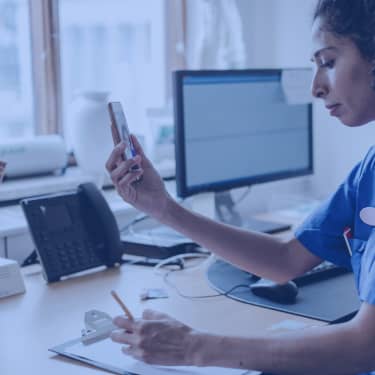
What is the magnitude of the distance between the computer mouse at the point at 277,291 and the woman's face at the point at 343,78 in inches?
14.1

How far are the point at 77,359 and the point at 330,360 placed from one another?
14.8 inches

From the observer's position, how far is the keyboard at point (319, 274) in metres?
1.47

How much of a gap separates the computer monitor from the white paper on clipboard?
0.05ft

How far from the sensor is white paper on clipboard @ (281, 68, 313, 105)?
1.96 metres

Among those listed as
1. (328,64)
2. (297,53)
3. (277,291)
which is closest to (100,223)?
(277,291)

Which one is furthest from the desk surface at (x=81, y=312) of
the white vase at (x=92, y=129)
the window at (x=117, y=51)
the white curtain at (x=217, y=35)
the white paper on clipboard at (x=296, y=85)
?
the white curtain at (x=217, y=35)

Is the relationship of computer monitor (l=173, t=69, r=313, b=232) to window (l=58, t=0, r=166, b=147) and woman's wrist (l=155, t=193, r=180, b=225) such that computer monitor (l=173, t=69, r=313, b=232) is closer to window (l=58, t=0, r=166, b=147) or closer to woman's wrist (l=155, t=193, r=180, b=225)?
woman's wrist (l=155, t=193, r=180, b=225)

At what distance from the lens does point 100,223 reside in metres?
1.56

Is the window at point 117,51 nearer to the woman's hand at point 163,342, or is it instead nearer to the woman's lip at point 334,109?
the woman's lip at point 334,109

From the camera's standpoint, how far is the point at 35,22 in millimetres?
2084

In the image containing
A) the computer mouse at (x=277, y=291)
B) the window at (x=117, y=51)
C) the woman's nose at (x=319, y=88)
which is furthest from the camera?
the window at (x=117, y=51)

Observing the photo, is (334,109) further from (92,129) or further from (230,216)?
(92,129)

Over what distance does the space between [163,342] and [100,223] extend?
0.61m

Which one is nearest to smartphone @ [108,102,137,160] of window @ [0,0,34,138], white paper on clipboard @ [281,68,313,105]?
white paper on clipboard @ [281,68,313,105]
